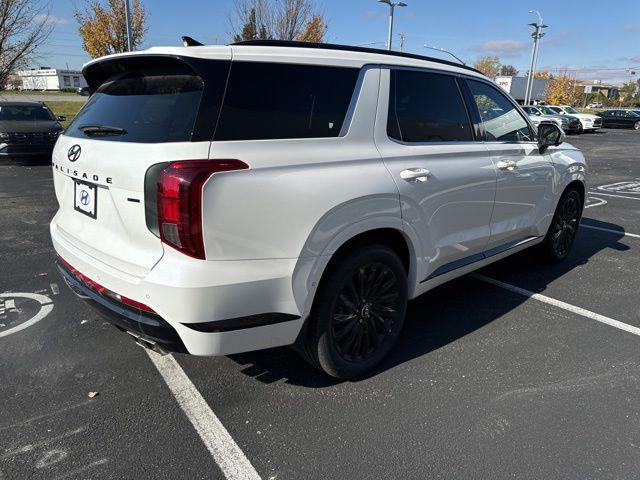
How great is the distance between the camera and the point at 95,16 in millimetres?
22031

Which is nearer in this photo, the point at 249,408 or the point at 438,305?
the point at 249,408

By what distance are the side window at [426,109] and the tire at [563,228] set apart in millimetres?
1970

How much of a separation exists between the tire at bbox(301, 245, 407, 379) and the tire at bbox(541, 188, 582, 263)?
104 inches

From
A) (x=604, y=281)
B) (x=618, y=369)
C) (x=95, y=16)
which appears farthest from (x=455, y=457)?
(x=95, y=16)

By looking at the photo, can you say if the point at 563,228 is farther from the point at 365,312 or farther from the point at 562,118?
the point at 562,118

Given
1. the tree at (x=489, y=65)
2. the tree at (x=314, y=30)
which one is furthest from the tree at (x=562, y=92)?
the tree at (x=314, y=30)

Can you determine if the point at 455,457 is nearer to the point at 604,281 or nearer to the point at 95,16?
the point at 604,281

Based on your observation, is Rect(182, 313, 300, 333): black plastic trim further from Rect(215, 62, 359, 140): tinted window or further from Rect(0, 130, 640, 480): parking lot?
Rect(215, 62, 359, 140): tinted window

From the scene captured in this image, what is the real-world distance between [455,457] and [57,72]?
113705 mm

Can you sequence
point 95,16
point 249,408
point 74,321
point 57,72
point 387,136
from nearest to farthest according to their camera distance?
point 249,408
point 387,136
point 74,321
point 95,16
point 57,72

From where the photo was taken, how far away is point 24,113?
12.7 meters

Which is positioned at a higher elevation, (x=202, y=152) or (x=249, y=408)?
(x=202, y=152)

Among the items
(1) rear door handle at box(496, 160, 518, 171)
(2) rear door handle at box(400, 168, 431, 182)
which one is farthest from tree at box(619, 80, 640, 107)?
(2) rear door handle at box(400, 168, 431, 182)

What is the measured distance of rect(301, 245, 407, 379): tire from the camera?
273 cm
